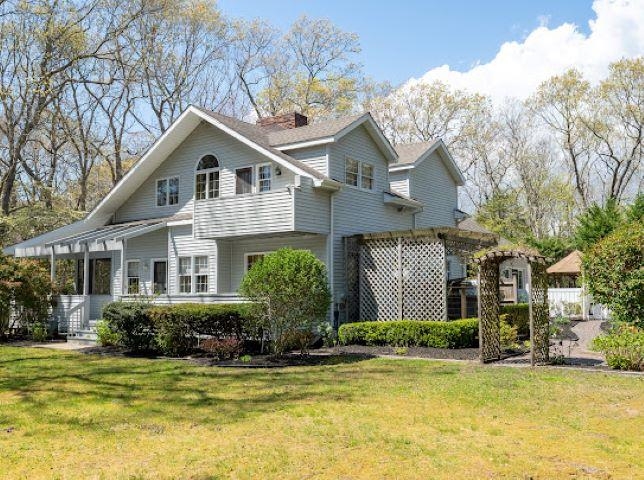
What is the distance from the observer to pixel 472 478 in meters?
5.10

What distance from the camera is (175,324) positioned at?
1431cm

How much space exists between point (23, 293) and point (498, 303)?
1476cm

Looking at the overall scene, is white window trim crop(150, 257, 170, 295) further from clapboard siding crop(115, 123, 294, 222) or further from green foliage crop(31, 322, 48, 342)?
green foliage crop(31, 322, 48, 342)

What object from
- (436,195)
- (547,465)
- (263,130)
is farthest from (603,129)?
(547,465)

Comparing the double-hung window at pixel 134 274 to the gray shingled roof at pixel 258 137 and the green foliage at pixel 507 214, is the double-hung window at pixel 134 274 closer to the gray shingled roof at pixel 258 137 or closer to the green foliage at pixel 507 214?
the gray shingled roof at pixel 258 137

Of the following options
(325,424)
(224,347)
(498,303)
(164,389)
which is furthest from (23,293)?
(325,424)

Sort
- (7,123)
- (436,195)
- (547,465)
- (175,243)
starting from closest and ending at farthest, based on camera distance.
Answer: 1. (547,465)
2. (175,243)
3. (436,195)
4. (7,123)

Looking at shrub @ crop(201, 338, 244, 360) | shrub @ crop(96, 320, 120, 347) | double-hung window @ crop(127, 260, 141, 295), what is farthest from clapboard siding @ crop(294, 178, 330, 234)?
double-hung window @ crop(127, 260, 141, 295)

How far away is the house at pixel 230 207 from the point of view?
1789 centimetres

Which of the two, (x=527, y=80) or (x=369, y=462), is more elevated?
(x=527, y=80)

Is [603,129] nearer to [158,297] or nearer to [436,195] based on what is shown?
[436,195]

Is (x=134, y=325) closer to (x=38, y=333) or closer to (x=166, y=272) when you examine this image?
(x=38, y=333)

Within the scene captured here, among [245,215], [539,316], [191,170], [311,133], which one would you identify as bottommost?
[539,316]

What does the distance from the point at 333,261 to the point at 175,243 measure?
6467 mm
